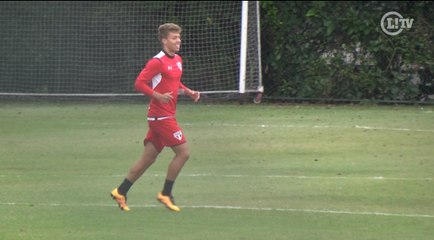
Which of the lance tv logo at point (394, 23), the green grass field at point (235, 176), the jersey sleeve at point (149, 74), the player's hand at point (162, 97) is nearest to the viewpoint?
the green grass field at point (235, 176)

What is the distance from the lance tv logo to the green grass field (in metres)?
1.83

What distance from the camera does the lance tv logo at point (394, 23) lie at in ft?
64.4

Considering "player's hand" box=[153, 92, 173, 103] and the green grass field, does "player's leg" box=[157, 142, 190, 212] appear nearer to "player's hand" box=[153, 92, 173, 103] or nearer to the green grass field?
the green grass field

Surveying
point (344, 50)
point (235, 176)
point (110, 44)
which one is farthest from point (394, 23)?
point (235, 176)

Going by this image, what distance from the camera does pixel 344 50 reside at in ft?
65.8

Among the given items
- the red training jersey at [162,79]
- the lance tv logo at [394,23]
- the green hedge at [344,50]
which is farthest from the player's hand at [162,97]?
the lance tv logo at [394,23]

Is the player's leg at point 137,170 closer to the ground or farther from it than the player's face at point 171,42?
closer to the ground

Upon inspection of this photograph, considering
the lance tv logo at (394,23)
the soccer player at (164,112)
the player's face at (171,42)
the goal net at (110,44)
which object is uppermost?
the player's face at (171,42)

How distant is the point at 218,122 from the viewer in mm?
16812

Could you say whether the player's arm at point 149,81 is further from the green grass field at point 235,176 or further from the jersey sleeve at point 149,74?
the green grass field at point 235,176

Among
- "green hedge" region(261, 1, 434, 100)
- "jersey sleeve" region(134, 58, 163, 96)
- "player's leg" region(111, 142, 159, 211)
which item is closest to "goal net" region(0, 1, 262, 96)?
"green hedge" region(261, 1, 434, 100)

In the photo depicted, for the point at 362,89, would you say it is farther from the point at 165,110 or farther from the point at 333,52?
the point at 165,110

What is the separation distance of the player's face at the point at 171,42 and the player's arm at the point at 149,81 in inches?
6.9

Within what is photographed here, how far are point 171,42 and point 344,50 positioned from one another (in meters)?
10.9
